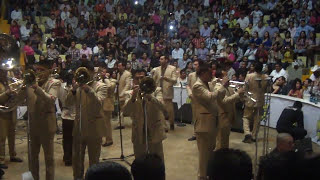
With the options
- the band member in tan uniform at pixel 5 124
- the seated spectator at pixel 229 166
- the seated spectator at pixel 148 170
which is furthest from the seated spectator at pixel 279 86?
the seated spectator at pixel 148 170

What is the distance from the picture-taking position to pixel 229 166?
284cm

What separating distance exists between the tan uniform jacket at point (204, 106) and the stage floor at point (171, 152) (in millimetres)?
1173

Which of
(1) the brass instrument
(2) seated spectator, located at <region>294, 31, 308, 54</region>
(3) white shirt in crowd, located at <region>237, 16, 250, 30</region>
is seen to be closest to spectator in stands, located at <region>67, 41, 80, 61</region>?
(3) white shirt in crowd, located at <region>237, 16, 250, 30</region>

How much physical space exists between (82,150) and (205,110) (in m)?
1.97

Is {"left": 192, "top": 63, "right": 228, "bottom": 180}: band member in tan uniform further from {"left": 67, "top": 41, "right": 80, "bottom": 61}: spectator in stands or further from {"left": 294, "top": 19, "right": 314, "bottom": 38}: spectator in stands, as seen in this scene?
{"left": 67, "top": 41, "right": 80, "bottom": 61}: spectator in stands

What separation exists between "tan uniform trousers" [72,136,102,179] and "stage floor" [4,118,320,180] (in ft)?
2.87

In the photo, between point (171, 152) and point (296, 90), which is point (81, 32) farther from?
point (171, 152)

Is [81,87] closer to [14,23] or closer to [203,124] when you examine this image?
[203,124]

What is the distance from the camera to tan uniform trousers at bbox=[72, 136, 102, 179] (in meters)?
6.40

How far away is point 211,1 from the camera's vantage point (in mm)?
19797

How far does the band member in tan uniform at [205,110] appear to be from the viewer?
21.6 ft

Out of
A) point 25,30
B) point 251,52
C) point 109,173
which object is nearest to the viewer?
point 109,173

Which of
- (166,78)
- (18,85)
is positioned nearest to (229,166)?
(18,85)

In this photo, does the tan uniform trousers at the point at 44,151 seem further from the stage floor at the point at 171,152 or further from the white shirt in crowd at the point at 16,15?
the white shirt in crowd at the point at 16,15
